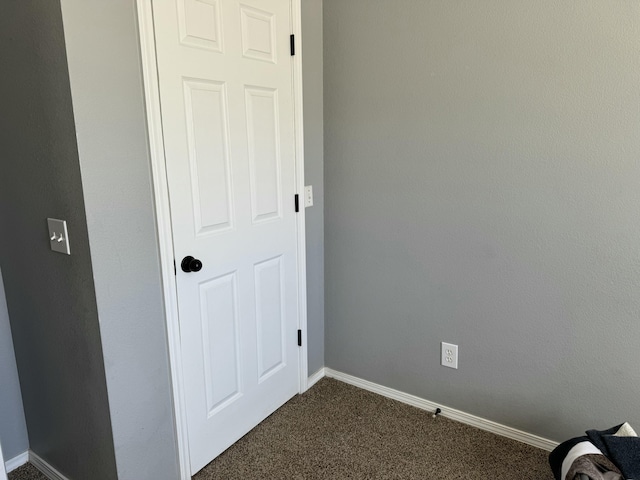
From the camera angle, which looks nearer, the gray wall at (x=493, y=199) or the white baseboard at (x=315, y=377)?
the gray wall at (x=493, y=199)

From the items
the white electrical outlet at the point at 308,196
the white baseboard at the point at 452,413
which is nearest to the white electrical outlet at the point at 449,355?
the white baseboard at the point at 452,413

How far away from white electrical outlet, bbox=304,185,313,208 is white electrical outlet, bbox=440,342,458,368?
1005mm

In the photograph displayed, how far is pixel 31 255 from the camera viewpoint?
1.71 metres

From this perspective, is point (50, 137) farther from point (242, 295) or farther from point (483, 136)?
point (483, 136)

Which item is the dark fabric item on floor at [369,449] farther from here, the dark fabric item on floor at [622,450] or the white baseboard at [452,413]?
the dark fabric item on floor at [622,450]

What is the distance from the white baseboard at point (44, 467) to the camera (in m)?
1.92

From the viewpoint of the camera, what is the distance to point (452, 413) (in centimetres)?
233

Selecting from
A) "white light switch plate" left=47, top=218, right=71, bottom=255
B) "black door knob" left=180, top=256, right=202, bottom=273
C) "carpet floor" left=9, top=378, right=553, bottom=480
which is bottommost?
"carpet floor" left=9, top=378, right=553, bottom=480

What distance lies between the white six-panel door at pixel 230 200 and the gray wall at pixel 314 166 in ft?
0.45

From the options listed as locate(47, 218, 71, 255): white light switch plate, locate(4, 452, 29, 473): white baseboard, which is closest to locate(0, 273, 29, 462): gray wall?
locate(4, 452, 29, 473): white baseboard

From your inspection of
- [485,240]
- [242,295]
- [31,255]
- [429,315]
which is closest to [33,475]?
[31,255]

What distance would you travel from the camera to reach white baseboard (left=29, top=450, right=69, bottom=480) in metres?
1.92

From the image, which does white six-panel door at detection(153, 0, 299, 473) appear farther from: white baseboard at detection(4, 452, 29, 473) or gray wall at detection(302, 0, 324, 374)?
white baseboard at detection(4, 452, 29, 473)

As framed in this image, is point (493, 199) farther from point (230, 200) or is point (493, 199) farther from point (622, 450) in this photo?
point (230, 200)
